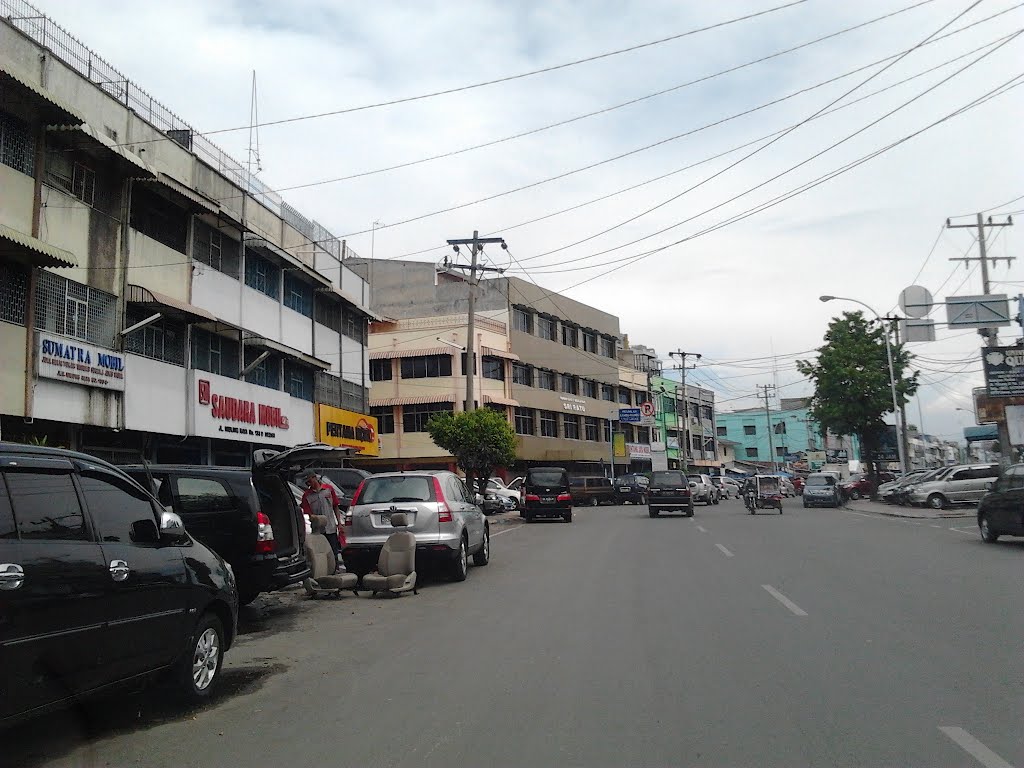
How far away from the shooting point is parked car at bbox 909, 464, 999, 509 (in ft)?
108

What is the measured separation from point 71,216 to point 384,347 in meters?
32.5

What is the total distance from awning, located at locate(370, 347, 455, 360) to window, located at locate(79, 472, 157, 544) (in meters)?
43.0

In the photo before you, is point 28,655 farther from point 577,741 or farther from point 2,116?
point 2,116

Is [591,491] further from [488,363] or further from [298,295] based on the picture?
[298,295]

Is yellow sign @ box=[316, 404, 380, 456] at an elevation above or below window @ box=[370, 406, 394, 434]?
below

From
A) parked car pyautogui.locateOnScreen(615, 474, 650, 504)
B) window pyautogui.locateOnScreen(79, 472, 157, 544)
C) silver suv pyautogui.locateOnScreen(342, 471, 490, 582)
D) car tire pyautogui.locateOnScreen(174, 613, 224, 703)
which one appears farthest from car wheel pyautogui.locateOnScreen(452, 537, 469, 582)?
parked car pyautogui.locateOnScreen(615, 474, 650, 504)

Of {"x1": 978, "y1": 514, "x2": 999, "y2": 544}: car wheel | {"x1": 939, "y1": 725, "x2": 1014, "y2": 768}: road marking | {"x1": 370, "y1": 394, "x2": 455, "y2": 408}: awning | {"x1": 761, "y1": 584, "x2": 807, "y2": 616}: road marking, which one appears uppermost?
{"x1": 370, "y1": 394, "x2": 455, "y2": 408}: awning

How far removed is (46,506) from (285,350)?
23.3 metres

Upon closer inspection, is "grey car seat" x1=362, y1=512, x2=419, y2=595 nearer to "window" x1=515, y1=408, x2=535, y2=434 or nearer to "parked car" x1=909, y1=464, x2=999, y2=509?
"parked car" x1=909, y1=464, x2=999, y2=509

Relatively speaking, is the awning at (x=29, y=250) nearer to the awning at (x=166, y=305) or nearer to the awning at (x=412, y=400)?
the awning at (x=166, y=305)

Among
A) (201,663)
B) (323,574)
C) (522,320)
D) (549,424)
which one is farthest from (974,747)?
(549,424)

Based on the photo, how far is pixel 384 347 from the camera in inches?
1991

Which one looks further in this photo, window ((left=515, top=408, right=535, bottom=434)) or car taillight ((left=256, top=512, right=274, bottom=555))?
window ((left=515, top=408, right=535, bottom=434))

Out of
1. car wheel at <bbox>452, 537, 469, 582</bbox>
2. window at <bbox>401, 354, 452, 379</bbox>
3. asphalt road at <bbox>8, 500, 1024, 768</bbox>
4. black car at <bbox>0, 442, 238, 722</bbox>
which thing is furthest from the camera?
window at <bbox>401, 354, 452, 379</bbox>
